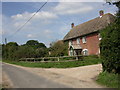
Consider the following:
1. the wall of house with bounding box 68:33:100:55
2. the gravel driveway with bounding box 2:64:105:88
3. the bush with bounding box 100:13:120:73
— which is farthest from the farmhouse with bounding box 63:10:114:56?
the bush with bounding box 100:13:120:73

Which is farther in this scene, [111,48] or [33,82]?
[33,82]

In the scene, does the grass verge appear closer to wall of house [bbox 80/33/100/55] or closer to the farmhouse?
the farmhouse

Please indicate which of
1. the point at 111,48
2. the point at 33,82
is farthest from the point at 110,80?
the point at 33,82

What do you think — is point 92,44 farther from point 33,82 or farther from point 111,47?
point 33,82

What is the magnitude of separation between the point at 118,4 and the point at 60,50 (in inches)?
922

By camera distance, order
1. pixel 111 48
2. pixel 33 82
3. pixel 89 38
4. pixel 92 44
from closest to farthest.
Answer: pixel 111 48 → pixel 33 82 → pixel 92 44 → pixel 89 38

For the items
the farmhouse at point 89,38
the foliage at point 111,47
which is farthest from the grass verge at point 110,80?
the farmhouse at point 89,38

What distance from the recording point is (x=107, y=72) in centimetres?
871

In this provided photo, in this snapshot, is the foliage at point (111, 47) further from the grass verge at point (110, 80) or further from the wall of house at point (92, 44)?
the wall of house at point (92, 44)

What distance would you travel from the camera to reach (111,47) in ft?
26.6

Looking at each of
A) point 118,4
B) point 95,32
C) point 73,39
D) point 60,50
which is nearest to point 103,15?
point 95,32

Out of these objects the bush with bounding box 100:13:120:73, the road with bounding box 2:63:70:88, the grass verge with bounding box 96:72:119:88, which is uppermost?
the bush with bounding box 100:13:120:73

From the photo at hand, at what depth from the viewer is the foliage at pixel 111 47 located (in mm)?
7723

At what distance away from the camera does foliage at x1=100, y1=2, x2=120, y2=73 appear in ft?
25.3
